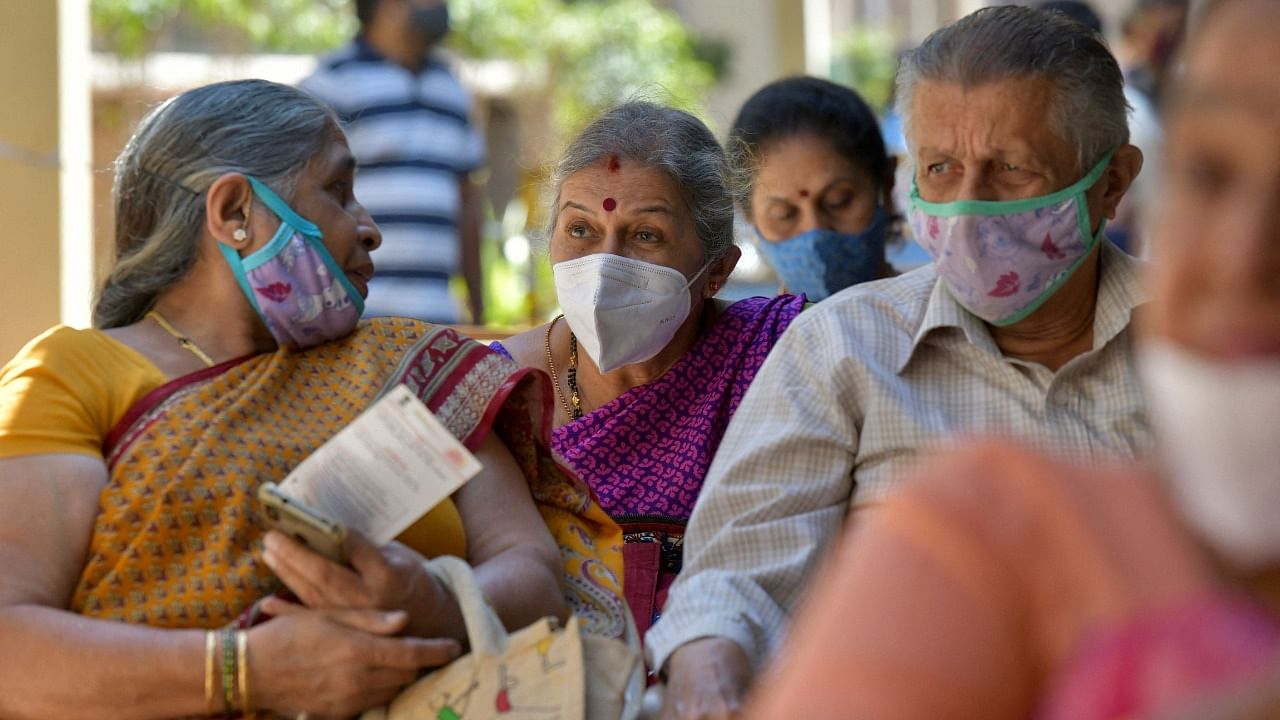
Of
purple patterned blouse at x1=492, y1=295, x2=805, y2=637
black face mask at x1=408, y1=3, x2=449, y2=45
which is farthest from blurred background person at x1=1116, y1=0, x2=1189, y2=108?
purple patterned blouse at x1=492, y1=295, x2=805, y2=637

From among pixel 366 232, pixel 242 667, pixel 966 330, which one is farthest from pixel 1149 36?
pixel 242 667

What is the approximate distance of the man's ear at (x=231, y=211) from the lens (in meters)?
2.71

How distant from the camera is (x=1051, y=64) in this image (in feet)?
9.02

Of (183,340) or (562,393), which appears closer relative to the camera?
(183,340)

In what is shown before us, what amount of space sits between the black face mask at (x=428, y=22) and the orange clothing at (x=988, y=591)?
4.59m

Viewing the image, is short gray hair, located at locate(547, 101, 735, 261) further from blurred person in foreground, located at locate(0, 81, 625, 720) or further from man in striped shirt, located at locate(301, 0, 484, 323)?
man in striped shirt, located at locate(301, 0, 484, 323)

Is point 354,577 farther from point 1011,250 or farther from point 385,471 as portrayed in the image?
point 1011,250

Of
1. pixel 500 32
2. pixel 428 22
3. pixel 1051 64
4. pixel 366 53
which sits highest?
pixel 500 32

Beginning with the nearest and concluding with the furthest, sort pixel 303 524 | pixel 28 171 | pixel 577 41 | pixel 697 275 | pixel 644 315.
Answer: pixel 303 524
pixel 644 315
pixel 697 275
pixel 28 171
pixel 577 41

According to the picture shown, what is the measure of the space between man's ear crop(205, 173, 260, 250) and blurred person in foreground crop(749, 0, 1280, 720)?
1669 mm

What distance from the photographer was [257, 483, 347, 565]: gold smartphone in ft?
6.95

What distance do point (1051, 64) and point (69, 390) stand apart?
1.79 m

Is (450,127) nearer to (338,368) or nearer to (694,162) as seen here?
(694,162)

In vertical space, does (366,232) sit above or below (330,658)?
above
